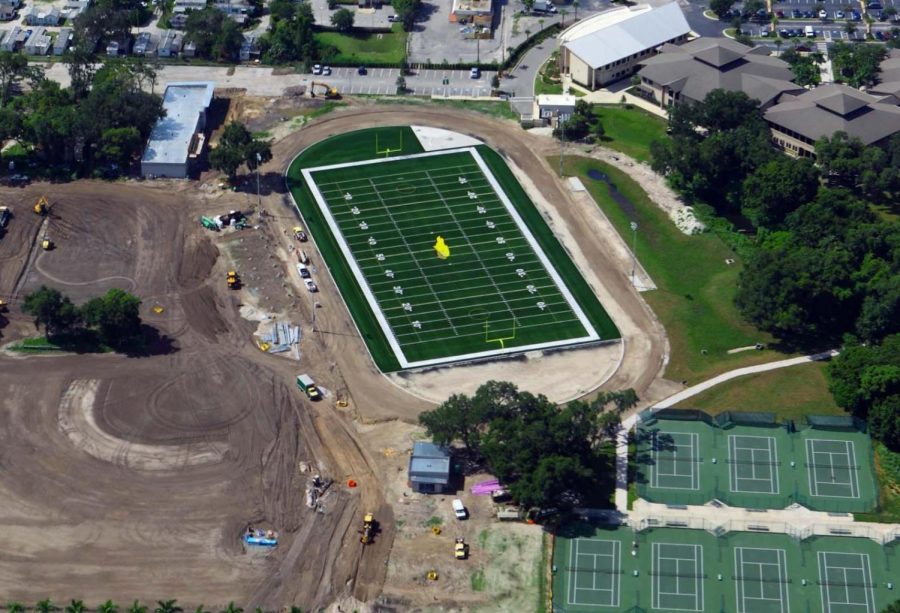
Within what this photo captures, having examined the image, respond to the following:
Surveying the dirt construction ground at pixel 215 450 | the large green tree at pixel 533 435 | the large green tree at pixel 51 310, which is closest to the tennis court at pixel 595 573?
the dirt construction ground at pixel 215 450

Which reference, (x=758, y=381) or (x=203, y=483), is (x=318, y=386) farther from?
(x=758, y=381)

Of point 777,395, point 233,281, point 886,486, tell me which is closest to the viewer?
point 886,486

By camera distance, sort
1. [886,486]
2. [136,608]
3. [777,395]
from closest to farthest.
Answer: [136,608] < [886,486] < [777,395]

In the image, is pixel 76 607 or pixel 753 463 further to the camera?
pixel 753 463

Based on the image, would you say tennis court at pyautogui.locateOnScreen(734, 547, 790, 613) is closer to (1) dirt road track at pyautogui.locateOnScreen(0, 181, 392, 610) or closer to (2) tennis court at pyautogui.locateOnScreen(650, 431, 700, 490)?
(2) tennis court at pyautogui.locateOnScreen(650, 431, 700, 490)

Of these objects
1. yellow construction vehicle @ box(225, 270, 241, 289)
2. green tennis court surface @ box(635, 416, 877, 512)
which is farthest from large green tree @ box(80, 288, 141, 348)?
green tennis court surface @ box(635, 416, 877, 512)

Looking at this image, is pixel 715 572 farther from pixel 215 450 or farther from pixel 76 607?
pixel 76 607

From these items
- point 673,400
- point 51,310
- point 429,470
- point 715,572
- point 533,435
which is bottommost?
point 715,572

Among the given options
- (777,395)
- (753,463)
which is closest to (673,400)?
(777,395)
